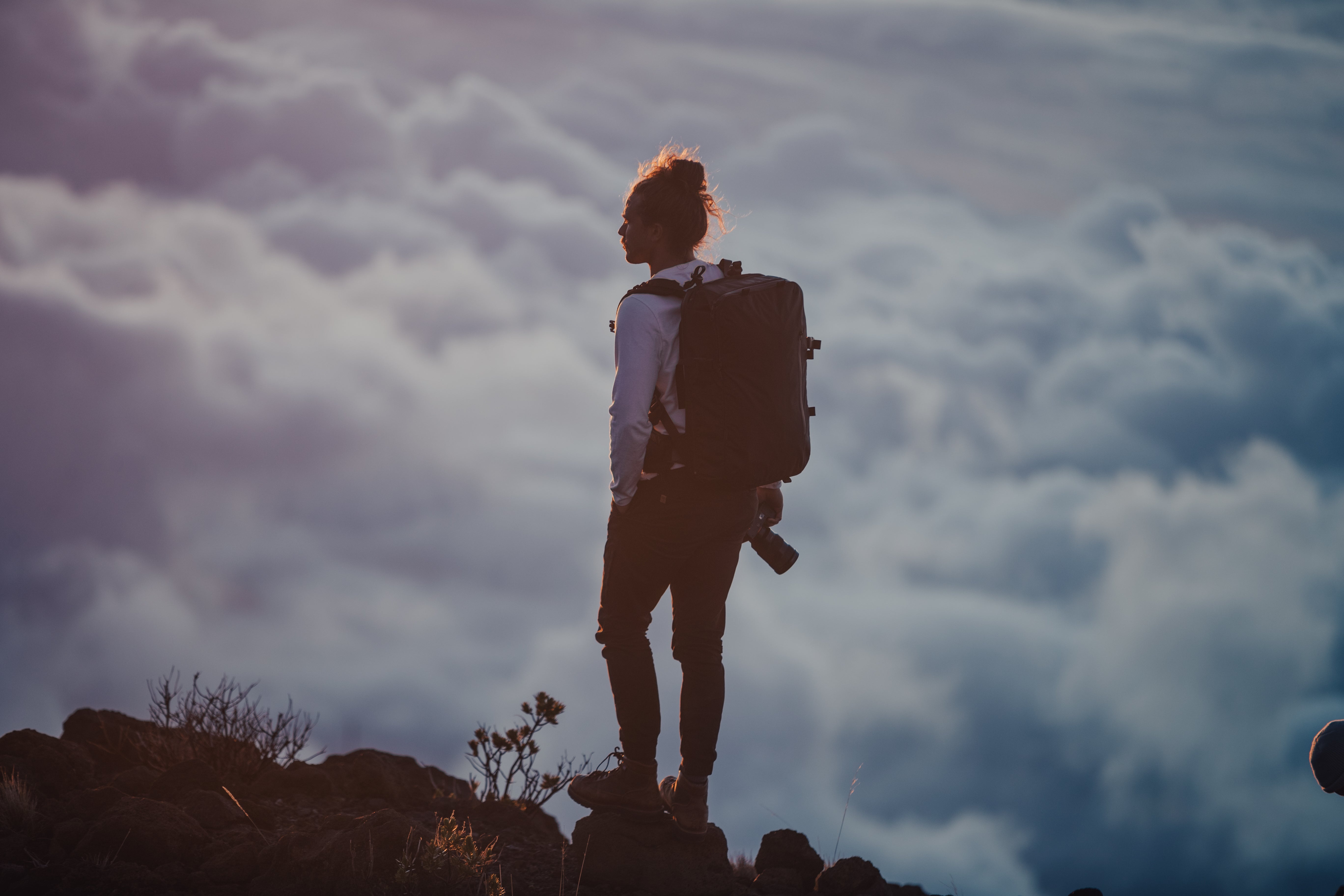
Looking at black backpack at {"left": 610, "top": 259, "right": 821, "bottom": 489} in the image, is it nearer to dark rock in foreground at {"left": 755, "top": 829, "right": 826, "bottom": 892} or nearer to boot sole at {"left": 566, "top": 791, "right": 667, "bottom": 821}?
boot sole at {"left": 566, "top": 791, "right": 667, "bottom": 821}

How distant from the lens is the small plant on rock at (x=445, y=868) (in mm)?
4586

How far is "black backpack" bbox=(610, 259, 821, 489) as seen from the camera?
4367 millimetres

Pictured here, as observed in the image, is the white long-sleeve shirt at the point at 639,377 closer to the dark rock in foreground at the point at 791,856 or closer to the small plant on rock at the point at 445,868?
the small plant on rock at the point at 445,868

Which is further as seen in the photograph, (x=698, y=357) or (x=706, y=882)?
(x=706, y=882)

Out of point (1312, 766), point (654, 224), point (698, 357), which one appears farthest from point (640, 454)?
point (1312, 766)

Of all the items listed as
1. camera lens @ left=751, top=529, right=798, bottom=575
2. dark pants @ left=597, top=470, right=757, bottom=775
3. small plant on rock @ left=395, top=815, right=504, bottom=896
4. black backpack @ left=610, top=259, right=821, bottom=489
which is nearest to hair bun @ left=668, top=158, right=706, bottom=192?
black backpack @ left=610, top=259, right=821, bottom=489

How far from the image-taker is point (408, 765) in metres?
7.25

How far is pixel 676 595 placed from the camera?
4770 mm

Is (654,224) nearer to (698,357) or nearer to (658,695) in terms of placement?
(698,357)

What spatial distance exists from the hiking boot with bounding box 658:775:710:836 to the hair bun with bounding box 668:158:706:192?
2831mm

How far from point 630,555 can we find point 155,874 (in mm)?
2573

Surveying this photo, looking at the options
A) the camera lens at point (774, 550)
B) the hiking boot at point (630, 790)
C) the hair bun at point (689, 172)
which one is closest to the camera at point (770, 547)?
the camera lens at point (774, 550)

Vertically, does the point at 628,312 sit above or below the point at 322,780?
above

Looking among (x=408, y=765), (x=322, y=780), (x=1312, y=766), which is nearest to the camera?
(x=1312, y=766)
